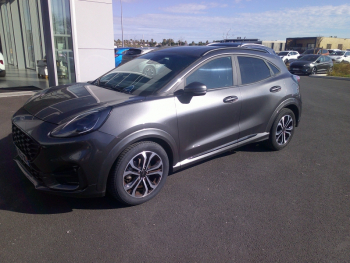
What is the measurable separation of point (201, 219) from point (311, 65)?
2116cm

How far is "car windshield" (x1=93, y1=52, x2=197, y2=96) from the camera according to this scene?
353cm

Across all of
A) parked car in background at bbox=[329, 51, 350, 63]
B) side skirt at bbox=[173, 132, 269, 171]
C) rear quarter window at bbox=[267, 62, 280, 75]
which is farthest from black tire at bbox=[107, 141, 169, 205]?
parked car in background at bbox=[329, 51, 350, 63]

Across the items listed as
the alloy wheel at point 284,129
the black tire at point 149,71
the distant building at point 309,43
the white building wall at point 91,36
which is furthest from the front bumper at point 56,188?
the distant building at point 309,43

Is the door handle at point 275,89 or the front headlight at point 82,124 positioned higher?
the door handle at point 275,89

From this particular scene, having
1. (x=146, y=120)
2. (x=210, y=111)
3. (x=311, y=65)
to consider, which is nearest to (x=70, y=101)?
(x=146, y=120)

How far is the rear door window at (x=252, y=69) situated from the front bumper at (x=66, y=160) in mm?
2418

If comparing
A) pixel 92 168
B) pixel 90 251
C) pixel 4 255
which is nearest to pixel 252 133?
pixel 92 168

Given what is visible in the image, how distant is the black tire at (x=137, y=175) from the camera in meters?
2.98

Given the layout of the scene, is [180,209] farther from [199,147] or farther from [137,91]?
[137,91]

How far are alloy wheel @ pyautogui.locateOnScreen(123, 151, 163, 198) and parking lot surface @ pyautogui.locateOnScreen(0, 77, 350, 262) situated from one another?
19 cm

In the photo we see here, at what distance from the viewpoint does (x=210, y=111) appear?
3.71 meters

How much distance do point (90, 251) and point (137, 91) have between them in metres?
1.89

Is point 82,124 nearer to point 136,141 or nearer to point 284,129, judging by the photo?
point 136,141

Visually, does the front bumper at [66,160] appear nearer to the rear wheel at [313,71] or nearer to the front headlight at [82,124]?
the front headlight at [82,124]
